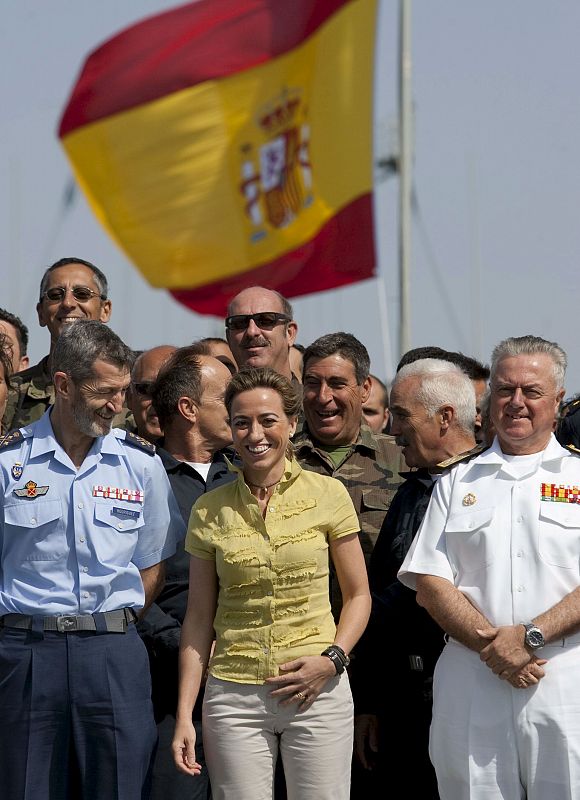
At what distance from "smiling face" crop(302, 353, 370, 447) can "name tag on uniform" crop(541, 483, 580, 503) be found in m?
1.50

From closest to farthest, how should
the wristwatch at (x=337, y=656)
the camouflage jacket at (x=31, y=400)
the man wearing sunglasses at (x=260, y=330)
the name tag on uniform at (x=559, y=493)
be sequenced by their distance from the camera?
the wristwatch at (x=337, y=656), the name tag on uniform at (x=559, y=493), the man wearing sunglasses at (x=260, y=330), the camouflage jacket at (x=31, y=400)

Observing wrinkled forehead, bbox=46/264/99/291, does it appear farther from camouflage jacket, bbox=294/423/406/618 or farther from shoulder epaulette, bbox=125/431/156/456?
shoulder epaulette, bbox=125/431/156/456

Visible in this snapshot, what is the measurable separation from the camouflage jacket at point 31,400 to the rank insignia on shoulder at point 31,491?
179cm

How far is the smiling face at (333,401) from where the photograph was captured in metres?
6.10

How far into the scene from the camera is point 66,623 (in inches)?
184

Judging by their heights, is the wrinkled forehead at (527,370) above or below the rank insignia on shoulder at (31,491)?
above

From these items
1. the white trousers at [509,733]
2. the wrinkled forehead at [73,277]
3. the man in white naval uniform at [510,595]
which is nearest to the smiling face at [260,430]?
the man in white naval uniform at [510,595]

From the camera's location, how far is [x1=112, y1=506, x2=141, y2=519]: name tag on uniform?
488cm

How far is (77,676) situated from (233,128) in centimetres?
1041

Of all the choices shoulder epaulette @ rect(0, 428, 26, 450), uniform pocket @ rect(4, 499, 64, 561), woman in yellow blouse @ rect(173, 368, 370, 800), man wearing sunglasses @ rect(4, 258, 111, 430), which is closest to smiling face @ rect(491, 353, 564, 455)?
woman in yellow blouse @ rect(173, 368, 370, 800)

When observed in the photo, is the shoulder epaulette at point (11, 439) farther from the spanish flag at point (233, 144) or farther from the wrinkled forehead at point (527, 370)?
the spanish flag at point (233, 144)

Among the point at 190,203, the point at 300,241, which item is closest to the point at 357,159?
the point at 300,241

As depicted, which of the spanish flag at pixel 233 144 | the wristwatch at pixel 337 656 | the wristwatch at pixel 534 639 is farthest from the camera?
the spanish flag at pixel 233 144

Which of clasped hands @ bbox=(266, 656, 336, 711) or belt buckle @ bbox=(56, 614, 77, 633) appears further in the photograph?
belt buckle @ bbox=(56, 614, 77, 633)
